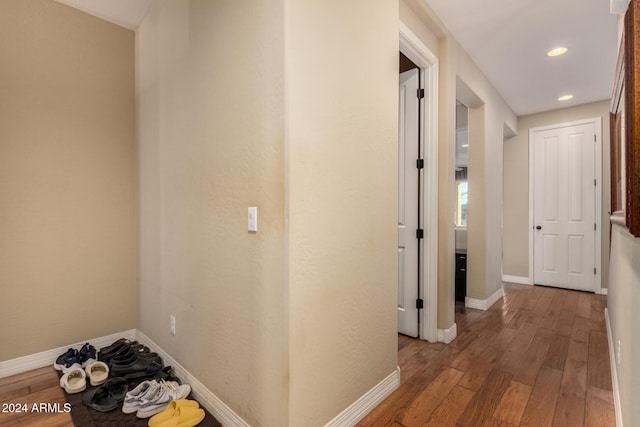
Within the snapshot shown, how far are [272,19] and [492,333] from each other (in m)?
3.12

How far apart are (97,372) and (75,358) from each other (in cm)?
30

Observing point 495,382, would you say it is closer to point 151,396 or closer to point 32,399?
point 151,396

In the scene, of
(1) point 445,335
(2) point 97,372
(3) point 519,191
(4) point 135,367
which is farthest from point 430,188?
(3) point 519,191

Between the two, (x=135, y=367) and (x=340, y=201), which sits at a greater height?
(x=340, y=201)

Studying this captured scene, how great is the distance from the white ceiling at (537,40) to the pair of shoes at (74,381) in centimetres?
359

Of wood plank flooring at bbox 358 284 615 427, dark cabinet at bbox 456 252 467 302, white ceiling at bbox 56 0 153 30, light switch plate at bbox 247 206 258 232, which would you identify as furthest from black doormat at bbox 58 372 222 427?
dark cabinet at bbox 456 252 467 302

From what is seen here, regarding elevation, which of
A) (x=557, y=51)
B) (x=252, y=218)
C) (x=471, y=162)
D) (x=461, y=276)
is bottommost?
(x=461, y=276)

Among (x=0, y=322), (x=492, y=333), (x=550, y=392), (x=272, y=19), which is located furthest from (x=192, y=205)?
(x=492, y=333)

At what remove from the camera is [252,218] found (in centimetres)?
145

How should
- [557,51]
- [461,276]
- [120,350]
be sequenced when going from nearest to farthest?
1. [120,350]
2. [557,51]
3. [461,276]

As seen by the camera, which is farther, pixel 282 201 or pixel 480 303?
pixel 480 303

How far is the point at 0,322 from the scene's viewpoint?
82.7 inches

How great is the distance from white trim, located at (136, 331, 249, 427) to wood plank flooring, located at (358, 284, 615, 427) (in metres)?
0.71

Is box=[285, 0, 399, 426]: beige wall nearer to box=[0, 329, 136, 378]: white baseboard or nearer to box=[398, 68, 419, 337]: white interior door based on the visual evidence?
box=[398, 68, 419, 337]: white interior door
